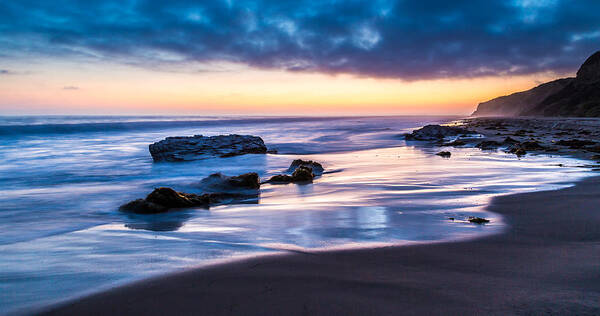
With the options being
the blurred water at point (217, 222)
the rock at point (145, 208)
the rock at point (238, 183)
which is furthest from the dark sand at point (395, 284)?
the rock at point (238, 183)

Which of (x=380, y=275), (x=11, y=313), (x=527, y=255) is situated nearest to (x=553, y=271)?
(x=527, y=255)

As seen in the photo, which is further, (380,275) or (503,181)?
(503,181)

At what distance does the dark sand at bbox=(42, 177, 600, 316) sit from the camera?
58.8 inches

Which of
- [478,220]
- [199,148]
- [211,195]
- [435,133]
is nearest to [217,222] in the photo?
[211,195]

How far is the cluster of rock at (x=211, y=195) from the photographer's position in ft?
14.5

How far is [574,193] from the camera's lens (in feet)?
13.5

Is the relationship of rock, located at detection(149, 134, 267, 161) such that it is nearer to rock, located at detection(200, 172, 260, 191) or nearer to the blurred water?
the blurred water

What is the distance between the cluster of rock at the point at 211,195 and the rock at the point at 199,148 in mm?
4685

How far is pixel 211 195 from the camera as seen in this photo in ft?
16.5

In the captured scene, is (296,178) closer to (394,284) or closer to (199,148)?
(394,284)

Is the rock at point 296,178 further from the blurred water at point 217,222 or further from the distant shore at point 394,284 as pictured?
the distant shore at point 394,284

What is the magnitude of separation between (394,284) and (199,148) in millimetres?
10432

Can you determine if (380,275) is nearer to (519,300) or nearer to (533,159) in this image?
(519,300)

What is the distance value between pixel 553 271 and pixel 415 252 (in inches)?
30.5
